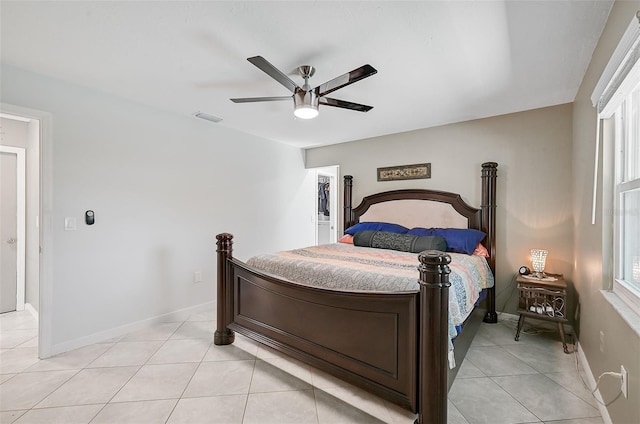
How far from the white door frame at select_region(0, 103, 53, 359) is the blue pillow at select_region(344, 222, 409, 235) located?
326 cm

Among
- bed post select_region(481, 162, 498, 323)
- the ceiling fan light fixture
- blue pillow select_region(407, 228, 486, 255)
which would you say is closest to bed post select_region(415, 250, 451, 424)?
the ceiling fan light fixture

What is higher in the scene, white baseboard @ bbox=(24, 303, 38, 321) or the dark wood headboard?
the dark wood headboard

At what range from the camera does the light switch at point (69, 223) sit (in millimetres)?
2531

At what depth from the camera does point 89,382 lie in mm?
2070

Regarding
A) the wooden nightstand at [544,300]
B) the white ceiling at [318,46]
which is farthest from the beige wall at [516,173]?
the wooden nightstand at [544,300]

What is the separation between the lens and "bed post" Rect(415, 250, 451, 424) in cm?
148

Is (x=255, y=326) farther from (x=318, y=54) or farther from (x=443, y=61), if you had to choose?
(x=443, y=61)

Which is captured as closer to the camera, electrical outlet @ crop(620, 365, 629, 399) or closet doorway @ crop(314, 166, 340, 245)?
electrical outlet @ crop(620, 365, 629, 399)

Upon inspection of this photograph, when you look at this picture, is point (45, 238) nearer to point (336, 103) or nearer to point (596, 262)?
point (336, 103)

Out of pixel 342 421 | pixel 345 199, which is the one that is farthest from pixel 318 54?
pixel 345 199

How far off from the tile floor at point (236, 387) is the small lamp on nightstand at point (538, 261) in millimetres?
Answer: 611

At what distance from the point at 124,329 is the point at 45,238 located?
44.4 inches

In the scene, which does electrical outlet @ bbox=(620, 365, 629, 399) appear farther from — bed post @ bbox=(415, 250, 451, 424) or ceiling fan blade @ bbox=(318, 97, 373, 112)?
ceiling fan blade @ bbox=(318, 97, 373, 112)

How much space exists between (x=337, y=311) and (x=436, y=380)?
26.8 inches
